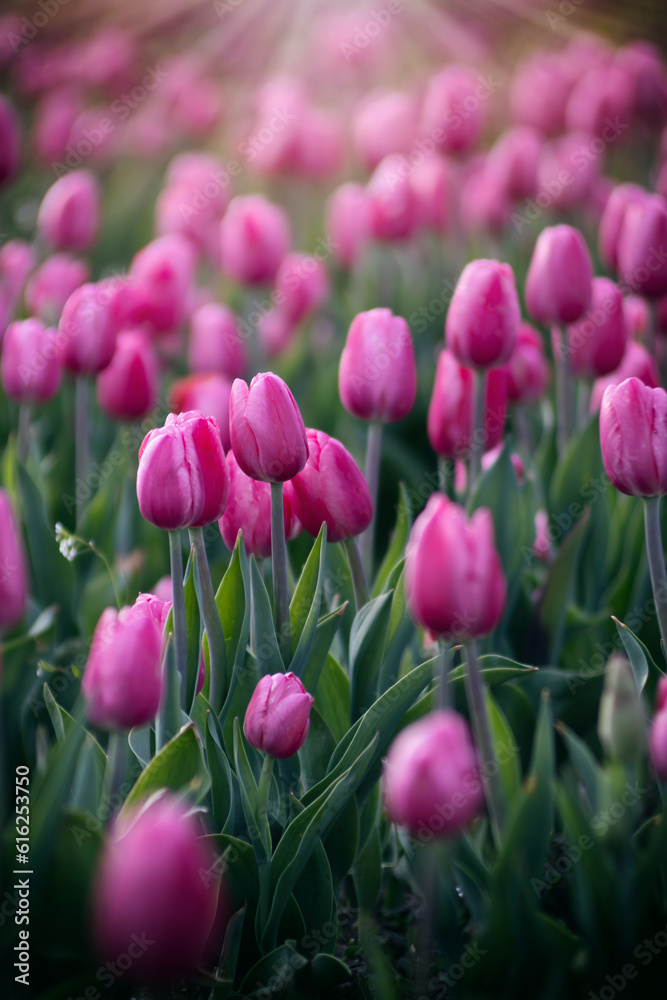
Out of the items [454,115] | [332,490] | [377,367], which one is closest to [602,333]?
[377,367]

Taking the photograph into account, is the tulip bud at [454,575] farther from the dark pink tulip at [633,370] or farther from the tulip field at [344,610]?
the dark pink tulip at [633,370]

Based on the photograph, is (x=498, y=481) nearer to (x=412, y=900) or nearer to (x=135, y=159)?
(x=412, y=900)

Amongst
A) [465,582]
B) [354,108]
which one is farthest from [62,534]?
[354,108]

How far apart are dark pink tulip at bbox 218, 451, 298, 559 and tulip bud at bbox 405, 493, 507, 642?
0.45 m

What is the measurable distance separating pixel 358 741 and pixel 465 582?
1.28 feet

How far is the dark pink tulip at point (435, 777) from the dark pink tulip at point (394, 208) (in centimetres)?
193

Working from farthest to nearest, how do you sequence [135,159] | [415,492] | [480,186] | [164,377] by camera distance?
[135,159] → [480,186] → [164,377] → [415,492]

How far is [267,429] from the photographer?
1.03m

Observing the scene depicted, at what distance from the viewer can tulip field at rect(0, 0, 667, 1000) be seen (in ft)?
2.79

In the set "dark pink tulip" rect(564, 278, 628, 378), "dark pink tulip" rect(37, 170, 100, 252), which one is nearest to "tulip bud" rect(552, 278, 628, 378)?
"dark pink tulip" rect(564, 278, 628, 378)

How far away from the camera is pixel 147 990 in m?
0.91

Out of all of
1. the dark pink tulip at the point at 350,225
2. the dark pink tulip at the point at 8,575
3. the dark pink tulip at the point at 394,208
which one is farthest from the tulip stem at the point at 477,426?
the dark pink tulip at the point at 350,225

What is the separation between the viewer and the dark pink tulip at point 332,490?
1133 mm

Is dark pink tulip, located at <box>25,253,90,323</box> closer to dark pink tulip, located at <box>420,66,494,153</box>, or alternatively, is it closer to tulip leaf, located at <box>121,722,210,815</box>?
dark pink tulip, located at <box>420,66,494,153</box>
